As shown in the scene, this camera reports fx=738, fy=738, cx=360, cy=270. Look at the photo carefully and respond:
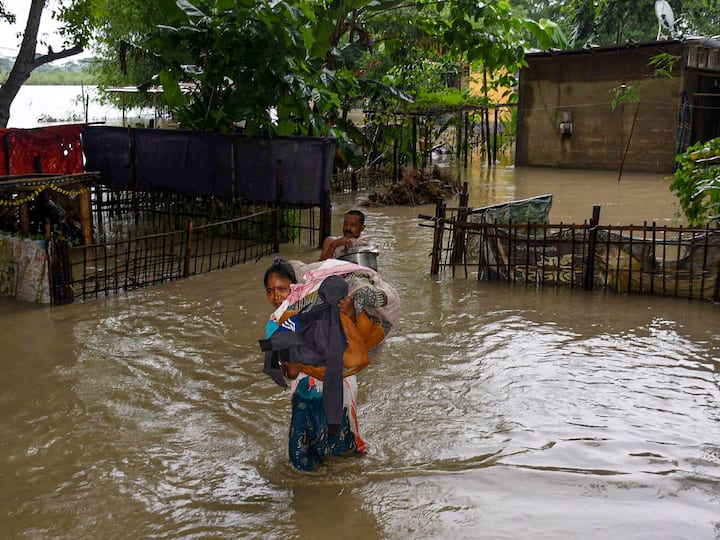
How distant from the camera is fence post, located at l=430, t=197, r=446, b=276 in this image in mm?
9328

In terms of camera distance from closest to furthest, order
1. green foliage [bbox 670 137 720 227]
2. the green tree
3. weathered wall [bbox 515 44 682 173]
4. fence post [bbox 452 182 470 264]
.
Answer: green foliage [bbox 670 137 720 227] → fence post [bbox 452 182 470 264] → the green tree → weathered wall [bbox 515 44 682 173]

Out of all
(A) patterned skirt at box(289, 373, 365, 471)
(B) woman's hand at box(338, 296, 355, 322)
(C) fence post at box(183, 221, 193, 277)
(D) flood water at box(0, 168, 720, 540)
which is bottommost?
(D) flood water at box(0, 168, 720, 540)

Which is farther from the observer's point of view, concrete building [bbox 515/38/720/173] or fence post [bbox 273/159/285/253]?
concrete building [bbox 515/38/720/173]

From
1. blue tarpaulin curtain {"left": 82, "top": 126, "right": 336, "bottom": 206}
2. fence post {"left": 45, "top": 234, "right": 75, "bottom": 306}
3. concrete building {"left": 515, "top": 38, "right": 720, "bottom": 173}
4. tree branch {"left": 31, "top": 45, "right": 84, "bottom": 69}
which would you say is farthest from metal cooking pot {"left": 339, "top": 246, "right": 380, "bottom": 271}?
concrete building {"left": 515, "top": 38, "right": 720, "bottom": 173}

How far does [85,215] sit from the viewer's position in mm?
11242

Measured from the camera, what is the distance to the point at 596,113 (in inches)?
845

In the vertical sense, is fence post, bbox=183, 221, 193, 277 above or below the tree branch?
below

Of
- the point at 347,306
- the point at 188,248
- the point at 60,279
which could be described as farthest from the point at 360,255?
the point at 60,279

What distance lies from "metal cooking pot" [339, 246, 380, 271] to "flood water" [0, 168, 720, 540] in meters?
0.96

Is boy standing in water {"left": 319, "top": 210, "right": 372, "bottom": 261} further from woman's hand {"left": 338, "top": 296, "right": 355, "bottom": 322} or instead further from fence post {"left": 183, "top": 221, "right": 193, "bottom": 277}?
fence post {"left": 183, "top": 221, "right": 193, "bottom": 277}

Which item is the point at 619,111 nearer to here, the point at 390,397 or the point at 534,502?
the point at 390,397

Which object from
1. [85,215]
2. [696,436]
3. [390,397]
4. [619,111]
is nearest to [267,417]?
[390,397]

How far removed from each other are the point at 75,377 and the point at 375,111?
13.4 meters

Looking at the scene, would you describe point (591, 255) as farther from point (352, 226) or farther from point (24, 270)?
point (24, 270)
